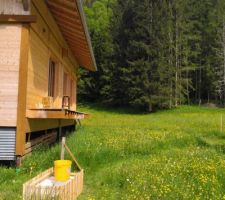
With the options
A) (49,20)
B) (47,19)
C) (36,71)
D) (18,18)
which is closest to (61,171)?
(18,18)

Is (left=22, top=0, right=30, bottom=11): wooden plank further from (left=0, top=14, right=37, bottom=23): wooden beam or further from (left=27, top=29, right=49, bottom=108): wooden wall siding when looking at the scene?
(left=27, top=29, right=49, bottom=108): wooden wall siding

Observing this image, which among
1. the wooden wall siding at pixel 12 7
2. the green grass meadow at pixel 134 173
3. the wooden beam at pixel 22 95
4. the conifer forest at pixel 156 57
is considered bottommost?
the green grass meadow at pixel 134 173

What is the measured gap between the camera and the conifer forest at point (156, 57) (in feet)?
140

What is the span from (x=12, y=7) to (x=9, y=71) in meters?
1.57

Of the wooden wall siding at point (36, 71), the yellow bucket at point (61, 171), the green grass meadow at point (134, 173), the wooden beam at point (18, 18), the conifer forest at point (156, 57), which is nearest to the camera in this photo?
the green grass meadow at point (134, 173)

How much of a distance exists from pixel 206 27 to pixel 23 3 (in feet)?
169

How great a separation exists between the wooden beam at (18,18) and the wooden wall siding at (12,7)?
95mm

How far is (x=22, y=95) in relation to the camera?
9477 millimetres

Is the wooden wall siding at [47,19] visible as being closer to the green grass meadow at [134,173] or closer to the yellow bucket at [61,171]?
the green grass meadow at [134,173]

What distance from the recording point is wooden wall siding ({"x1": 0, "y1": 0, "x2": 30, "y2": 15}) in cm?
966

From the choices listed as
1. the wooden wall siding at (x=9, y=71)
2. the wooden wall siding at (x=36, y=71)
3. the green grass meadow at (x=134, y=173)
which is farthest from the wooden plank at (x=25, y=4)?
the green grass meadow at (x=134, y=173)

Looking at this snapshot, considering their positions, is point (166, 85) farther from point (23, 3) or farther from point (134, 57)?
point (23, 3)

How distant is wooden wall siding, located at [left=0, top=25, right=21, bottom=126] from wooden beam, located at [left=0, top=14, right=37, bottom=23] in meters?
0.15

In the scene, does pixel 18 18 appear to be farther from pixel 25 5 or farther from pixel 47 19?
pixel 47 19
